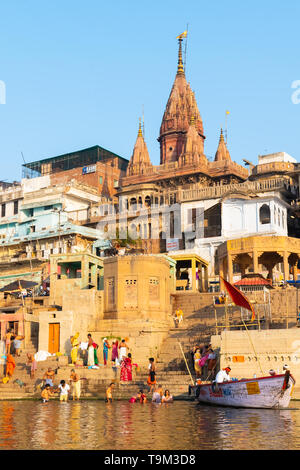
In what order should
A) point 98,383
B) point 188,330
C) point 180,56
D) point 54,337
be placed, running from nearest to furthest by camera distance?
point 98,383, point 54,337, point 188,330, point 180,56

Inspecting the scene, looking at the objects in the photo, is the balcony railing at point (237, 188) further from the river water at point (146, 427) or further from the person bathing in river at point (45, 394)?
the river water at point (146, 427)

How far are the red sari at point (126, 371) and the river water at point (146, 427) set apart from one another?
2500 mm

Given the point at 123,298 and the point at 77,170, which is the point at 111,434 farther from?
the point at 77,170

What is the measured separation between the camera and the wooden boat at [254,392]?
16547mm

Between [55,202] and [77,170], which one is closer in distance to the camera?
[55,202]

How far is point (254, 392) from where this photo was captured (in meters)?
17.0

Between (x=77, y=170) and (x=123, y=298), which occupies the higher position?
(x=77, y=170)

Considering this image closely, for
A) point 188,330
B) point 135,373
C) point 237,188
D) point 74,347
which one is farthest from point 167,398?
point 237,188

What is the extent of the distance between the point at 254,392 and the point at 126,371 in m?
5.87

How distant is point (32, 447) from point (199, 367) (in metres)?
A: 10.6

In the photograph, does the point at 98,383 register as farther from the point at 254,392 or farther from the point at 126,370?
the point at 254,392
